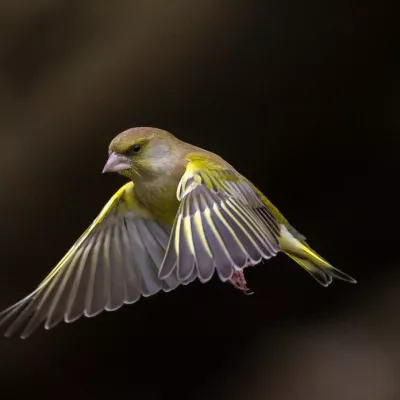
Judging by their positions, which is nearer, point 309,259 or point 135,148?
point 135,148

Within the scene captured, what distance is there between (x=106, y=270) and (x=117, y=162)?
1.58ft

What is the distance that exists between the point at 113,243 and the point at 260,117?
1.36m

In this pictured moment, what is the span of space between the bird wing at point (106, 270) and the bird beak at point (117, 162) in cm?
33

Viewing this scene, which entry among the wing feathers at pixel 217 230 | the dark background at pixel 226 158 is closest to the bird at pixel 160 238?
the wing feathers at pixel 217 230

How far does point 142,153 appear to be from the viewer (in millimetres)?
2076

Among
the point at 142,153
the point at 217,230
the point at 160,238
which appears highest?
the point at 142,153

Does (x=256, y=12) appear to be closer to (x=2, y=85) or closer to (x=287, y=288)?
(x=2, y=85)

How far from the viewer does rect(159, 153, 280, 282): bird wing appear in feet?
5.53

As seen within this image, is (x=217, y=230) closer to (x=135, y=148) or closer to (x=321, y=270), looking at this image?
(x=135, y=148)

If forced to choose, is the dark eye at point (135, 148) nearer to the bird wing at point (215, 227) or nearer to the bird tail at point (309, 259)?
the bird wing at point (215, 227)

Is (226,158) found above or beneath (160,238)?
beneath

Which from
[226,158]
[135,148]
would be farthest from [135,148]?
[226,158]

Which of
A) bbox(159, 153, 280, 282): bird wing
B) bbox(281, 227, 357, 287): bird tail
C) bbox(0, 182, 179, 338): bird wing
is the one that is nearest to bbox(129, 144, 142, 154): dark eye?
bbox(159, 153, 280, 282): bird wing

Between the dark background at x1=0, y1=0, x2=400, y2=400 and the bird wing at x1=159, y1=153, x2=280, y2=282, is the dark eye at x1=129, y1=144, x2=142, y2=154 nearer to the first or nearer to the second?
the bird wing at x1=159, y1=153, x2=280, y2=282
